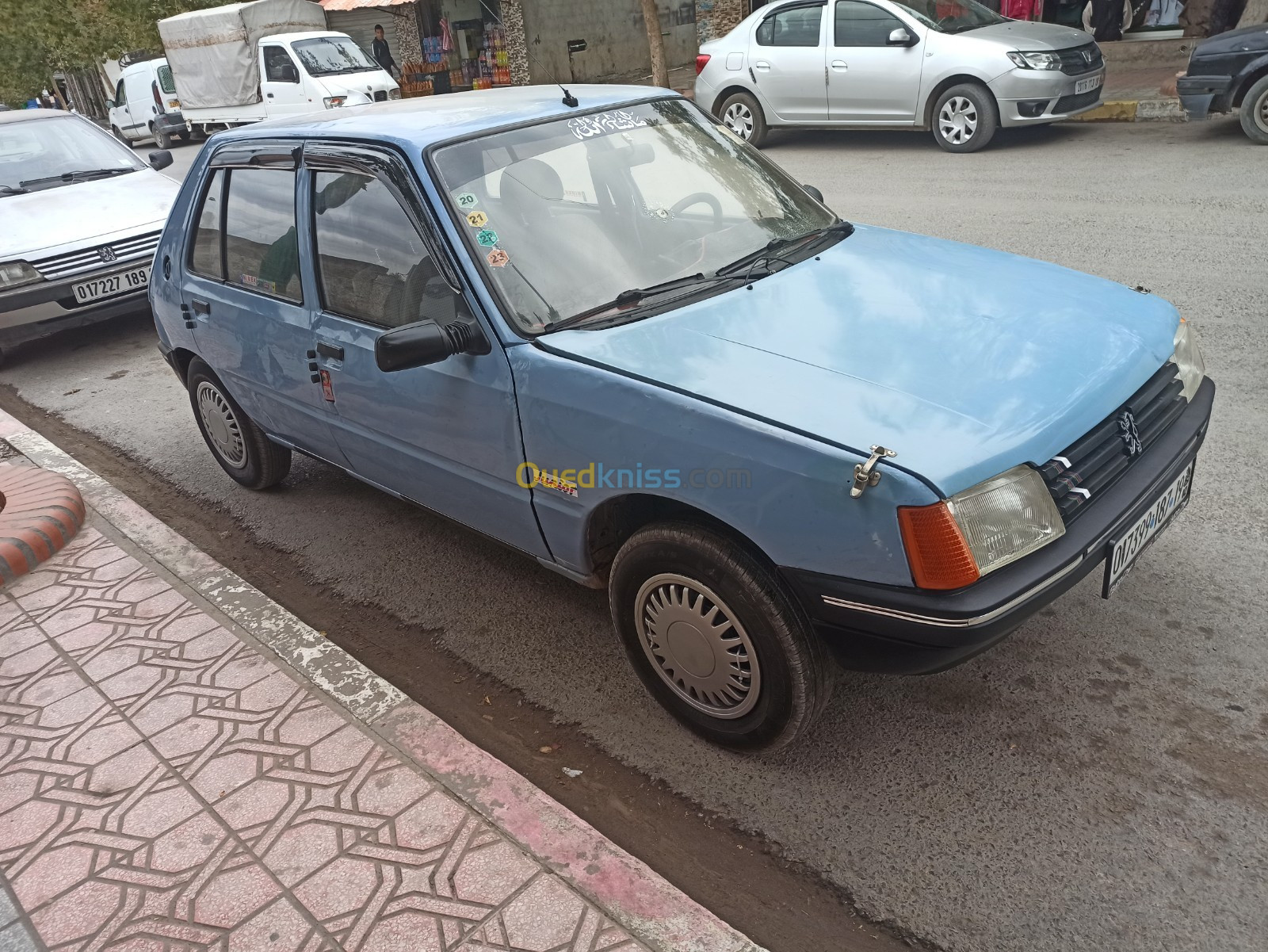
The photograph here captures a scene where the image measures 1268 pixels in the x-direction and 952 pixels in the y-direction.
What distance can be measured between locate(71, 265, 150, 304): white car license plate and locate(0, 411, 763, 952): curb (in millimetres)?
3531

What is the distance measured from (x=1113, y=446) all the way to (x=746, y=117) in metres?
10.9

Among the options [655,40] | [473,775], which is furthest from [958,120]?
[473,775]

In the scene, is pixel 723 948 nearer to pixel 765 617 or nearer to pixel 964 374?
pixel 765 617

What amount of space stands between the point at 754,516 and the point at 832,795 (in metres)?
0.88

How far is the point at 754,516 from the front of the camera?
2453mm

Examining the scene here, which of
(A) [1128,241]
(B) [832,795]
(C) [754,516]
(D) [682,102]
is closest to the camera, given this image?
(C) [754,516]

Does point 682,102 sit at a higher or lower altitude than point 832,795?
higher

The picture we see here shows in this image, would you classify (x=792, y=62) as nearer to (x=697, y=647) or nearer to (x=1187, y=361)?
(x=1187, y=361)

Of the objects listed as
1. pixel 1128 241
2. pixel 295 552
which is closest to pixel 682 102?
pixel 295 552

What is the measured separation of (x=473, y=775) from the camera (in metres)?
2.88

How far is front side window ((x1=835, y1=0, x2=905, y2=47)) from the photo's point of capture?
10.8 metres

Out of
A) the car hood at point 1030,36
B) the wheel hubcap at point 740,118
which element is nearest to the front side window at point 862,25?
the car hood at point 1030,36

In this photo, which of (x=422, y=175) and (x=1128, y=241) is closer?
(x=422, y=175)

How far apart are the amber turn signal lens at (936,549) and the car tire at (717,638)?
0.39 m
